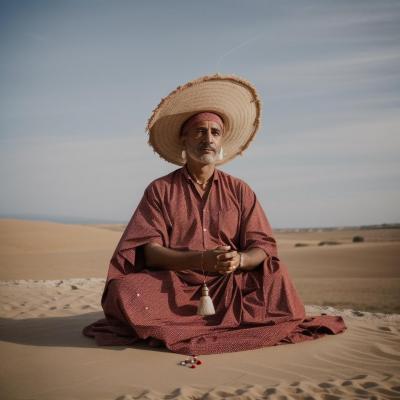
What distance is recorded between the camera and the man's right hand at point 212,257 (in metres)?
4.07

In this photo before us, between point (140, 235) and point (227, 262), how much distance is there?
903mm

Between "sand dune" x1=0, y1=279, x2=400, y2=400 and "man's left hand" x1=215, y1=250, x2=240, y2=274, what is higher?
"man's left hand" x1=215, y1=250, x2=240, y2=274

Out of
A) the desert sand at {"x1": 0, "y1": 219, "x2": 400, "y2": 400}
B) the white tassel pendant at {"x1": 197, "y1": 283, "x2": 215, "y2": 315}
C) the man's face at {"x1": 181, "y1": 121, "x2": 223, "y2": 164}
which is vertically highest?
the man's face at {"x1": 181, "y1": 121, "x2": 223, "y2": 164}

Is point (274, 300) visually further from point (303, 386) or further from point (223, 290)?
point (303, 386)

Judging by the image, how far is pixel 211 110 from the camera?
16.9ft

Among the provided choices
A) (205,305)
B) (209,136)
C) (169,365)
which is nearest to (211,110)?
(209,136)

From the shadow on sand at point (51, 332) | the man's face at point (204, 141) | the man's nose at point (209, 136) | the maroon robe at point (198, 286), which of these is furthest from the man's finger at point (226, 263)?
the man's nose at point (209, 136)

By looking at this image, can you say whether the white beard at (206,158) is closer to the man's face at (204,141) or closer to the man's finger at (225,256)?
the man's face at (204,141)

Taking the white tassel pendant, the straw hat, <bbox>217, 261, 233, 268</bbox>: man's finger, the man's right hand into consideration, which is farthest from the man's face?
the white tassel pendant

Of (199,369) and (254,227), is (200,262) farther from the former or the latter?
(199,369)

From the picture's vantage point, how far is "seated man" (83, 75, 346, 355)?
4.13 metres

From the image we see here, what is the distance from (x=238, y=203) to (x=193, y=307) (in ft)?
3.67

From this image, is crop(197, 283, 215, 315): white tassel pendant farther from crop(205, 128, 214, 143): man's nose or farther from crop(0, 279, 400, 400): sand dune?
crop(205, 128, 214, 143): man's nose

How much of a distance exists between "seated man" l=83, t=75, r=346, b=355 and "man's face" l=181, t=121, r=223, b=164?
0.03 feet
